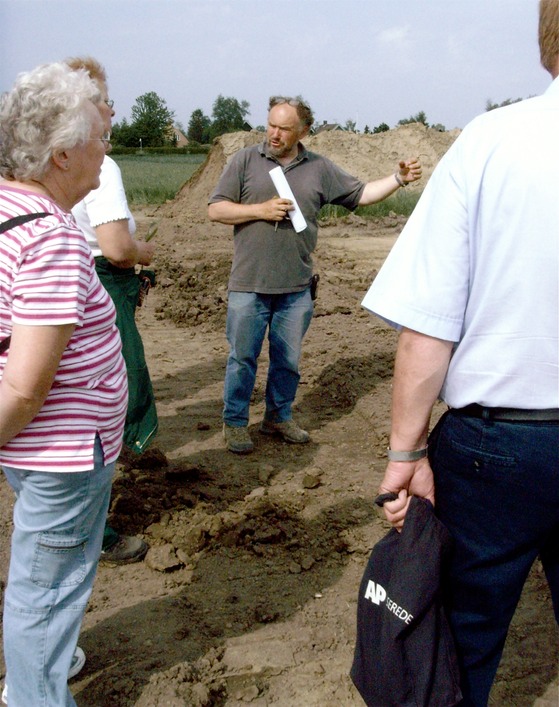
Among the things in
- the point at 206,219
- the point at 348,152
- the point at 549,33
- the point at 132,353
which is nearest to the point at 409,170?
the point at 132,353

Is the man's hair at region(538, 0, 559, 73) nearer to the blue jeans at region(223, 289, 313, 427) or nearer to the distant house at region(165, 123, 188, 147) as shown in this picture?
the blue jeans at region(223, 289, 313, 427)

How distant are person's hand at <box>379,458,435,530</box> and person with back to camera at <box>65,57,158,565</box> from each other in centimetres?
190

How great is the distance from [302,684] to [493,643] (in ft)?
3.34

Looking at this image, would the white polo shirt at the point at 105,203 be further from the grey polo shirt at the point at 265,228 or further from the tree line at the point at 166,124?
the tree line at the point at 166,124

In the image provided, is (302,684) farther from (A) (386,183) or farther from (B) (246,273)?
(A) (386,183)

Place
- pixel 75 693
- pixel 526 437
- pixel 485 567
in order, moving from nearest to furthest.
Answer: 1. pixel 526 437
2. pixel 485 567
3. pixel 75 693

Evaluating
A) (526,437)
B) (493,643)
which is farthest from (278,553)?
(526,437)

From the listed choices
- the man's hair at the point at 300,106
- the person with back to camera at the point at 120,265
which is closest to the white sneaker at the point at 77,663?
the person with back to camera at the point at 120,265

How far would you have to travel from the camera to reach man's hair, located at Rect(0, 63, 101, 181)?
6.68 feet

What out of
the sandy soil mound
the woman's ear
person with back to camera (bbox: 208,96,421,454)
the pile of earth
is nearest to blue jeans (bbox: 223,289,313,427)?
person with back to camera (bbox: 208,96,421,454)

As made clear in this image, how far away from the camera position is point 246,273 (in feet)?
15.7

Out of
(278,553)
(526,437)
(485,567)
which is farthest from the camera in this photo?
(278,553)

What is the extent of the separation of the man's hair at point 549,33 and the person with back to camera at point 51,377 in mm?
1225

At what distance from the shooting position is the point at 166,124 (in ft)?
275
